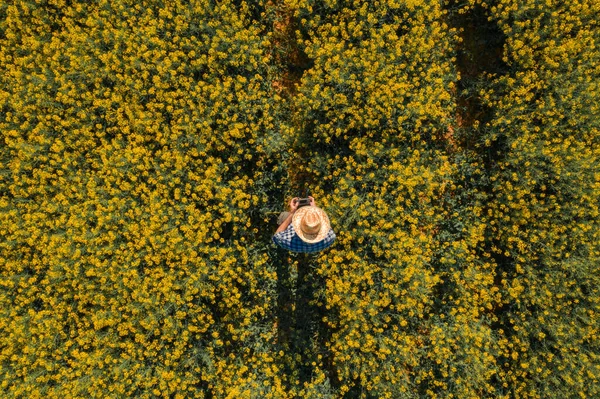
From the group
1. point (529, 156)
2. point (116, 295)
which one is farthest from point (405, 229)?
point (116, 295)

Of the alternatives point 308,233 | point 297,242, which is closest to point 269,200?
point 297,242

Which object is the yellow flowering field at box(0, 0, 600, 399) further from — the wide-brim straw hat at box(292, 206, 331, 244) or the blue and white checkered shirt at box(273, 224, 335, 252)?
the wide-brim straw hat at box(292, 206, 331, 244)

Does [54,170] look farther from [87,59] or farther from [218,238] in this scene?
[218,238]

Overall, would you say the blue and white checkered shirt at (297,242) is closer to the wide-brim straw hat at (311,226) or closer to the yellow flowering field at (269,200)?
the wide-brim straw hat at (311,226)

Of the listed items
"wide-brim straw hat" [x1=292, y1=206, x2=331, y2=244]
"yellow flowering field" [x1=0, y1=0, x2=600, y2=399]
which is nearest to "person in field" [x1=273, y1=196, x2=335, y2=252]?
"wide-brim straw hat" [x1=292, y1=206, x2=331, y2=244]

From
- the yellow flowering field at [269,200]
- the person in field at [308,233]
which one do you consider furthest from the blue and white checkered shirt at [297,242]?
the yellow flowering field at [269,200]
